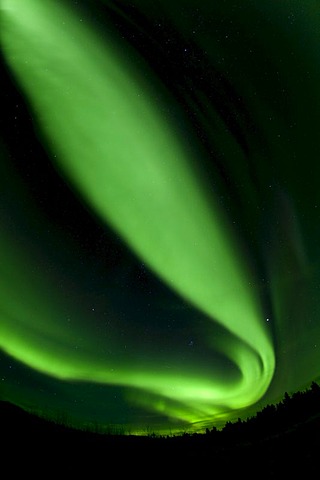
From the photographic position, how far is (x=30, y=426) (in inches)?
277

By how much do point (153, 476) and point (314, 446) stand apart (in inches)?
89.9

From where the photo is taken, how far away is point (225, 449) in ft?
19.4

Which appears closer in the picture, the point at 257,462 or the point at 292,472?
the point at 292,472

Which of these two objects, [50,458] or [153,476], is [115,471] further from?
[50,458]

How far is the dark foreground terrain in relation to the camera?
14.8 feet

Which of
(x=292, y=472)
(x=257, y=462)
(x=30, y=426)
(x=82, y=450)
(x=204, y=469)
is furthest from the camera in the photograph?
(x=30, y=426)

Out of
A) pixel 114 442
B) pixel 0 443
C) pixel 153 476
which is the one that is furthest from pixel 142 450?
pixel 0 443

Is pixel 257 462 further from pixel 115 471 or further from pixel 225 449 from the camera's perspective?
pixel 115 471

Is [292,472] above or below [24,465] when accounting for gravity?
above

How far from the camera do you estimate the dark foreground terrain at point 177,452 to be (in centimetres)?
452

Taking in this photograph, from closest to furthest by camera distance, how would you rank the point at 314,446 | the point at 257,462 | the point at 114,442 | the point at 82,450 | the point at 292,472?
the point at 292,472 < the point at 314,446 < the point at 257,462 < the point at 82,450 < the point at 114,442

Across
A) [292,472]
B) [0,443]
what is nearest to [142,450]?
[0,443]

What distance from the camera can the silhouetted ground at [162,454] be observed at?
446cm

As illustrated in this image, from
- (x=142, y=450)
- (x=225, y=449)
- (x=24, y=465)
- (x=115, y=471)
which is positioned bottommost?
(x=24, y=465)
